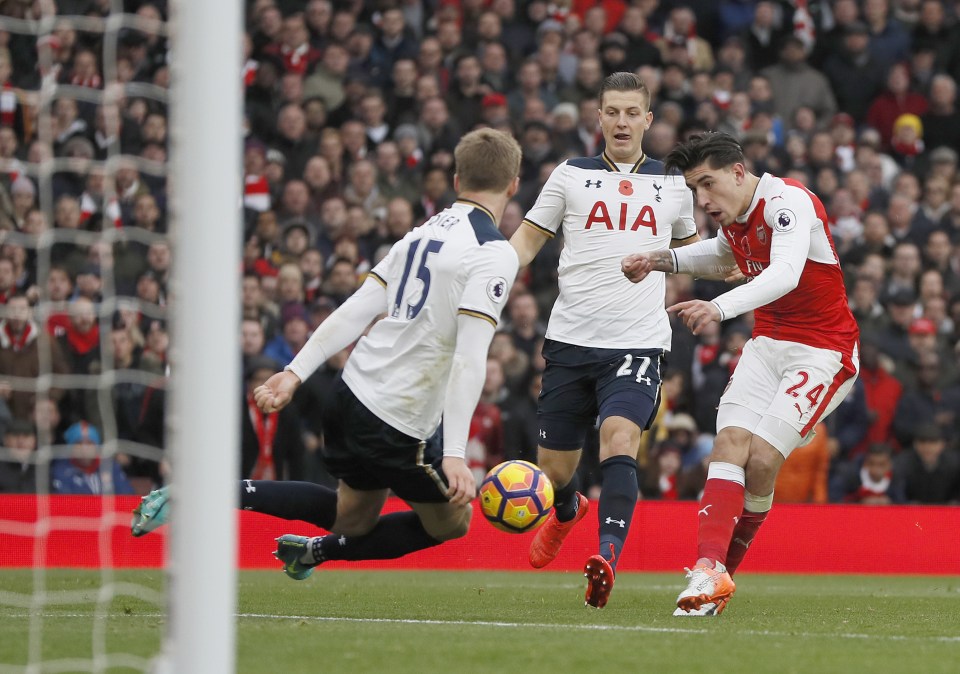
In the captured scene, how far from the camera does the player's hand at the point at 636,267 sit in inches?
287

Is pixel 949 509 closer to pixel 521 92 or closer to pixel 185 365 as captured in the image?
pixel 521 92

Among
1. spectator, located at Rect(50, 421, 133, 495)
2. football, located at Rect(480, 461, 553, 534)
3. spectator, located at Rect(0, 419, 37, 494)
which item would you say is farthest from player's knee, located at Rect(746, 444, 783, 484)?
spectator, located at Rect(50, 421, 133, 495)

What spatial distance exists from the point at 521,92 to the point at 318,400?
4861 mm

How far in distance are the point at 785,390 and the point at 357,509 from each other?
7.21 ft

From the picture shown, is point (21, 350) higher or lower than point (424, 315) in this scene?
lower

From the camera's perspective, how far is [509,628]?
6152 mm

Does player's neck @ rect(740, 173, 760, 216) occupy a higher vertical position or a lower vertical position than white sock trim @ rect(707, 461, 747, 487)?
higher

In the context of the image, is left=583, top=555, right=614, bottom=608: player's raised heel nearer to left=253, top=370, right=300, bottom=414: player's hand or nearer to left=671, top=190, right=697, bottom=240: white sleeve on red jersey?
left=253, top=370, right=300, bottom=414: player's hand

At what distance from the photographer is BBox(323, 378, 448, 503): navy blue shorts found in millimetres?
6281

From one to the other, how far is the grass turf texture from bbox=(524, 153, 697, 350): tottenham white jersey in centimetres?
147

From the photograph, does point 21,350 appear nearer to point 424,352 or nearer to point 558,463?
point 558,463

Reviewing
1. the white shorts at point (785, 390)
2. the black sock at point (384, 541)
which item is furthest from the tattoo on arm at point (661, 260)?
the black sock at point (384, 541)

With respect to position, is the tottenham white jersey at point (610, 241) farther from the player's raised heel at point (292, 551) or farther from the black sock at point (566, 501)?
the player's raised heel at point (292, 551)

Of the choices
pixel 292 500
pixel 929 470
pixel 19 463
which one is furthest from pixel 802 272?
pixel 19 463
